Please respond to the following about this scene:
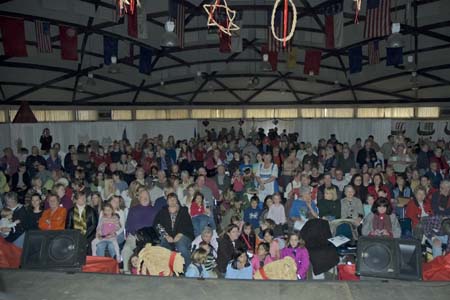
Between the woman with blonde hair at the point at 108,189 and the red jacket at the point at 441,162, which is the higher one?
the red jacket at the point at 441,162

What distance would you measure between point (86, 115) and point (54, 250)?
20.5 m

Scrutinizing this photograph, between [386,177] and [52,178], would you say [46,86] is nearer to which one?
[52,178]

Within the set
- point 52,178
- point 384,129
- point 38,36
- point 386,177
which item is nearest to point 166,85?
point 38,36

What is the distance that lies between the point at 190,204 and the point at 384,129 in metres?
12.9

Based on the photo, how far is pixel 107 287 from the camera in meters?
3.83

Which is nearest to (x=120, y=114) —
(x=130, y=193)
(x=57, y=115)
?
(x=57, y=115)

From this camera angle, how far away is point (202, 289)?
12.3ft

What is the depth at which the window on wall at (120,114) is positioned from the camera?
24.9 metres

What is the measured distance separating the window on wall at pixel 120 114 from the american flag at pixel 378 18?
16848 mm

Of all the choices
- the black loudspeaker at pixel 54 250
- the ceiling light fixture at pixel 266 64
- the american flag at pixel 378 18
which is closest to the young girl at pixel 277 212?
the black loudspeaker at pixel 54 250

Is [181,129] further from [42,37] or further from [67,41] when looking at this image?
[42,37]

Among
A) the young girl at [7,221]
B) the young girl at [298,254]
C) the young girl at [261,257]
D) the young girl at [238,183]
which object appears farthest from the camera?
the young girl at [238,183]

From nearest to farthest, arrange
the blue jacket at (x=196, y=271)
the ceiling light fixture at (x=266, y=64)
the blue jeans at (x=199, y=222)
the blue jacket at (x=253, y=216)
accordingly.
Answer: the blue jacket at (x=196, y=271), the blue jeans at (x=199, y=222), the blue jacket at (x=253, y=216), the ceiling light fixture at (x=266, y=64)

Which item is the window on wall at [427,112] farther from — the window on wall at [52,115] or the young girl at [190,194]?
the window on wall at [52,115]
